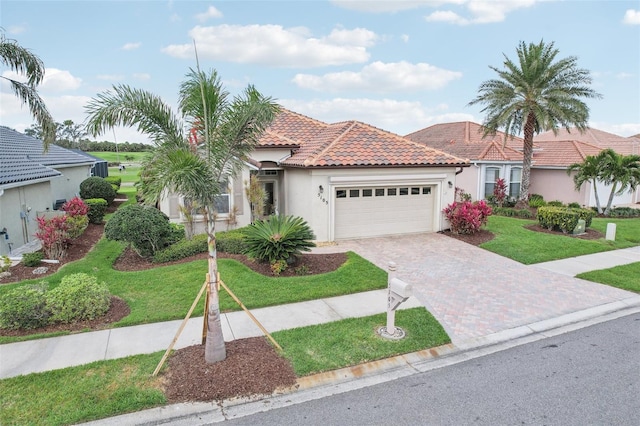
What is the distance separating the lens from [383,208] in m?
15.0

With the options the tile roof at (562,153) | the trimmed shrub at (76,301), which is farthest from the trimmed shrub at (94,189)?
the tile roof at (562,153)

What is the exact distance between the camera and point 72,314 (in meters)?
7.27

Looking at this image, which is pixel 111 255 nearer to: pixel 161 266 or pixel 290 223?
pixel 161 266

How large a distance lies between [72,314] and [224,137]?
14.9ft

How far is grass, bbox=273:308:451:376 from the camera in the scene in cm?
613

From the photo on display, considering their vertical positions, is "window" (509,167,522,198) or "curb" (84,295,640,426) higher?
"window" (509,167,522,198)

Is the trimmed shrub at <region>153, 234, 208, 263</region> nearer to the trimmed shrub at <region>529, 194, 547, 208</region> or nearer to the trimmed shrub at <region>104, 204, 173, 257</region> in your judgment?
the trimmed shrub at <region>104, 204, 173, 257</region>

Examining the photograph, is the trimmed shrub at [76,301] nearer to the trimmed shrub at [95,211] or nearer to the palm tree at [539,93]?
the trimmed shrub at [95,211]

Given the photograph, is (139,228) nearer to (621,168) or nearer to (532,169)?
(621,168)

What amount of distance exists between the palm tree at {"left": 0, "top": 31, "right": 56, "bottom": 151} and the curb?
9.45 metres

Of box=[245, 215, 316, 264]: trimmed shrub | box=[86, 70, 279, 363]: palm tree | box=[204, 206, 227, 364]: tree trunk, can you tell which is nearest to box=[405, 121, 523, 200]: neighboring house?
box=[245, 215, 316, 264]: trimmed shrub

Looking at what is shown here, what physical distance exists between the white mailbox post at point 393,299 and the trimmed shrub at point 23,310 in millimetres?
6250

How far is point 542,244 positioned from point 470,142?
14344mm

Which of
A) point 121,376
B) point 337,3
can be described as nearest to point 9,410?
point 121,376
